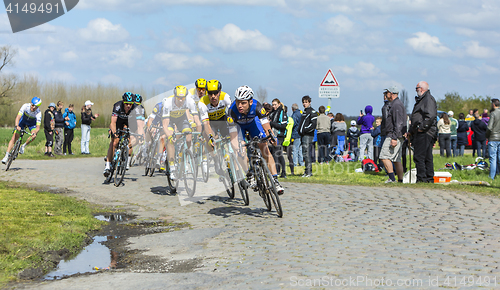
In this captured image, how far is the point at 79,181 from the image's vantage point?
528 inches

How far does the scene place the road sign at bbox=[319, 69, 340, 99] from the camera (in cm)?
1848

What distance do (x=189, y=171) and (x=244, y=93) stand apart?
276 centimetres

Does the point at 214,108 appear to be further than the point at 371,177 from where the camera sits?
No

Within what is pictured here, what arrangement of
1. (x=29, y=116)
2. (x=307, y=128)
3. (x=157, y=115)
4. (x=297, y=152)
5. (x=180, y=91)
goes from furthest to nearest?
(x=297, y=152)
(x=29, y=116)
(x=307, y=128)
(x=157, y=115)
(x=180, y=91)

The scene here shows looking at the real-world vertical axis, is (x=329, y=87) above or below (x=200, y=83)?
above

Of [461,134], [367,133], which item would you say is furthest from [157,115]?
[461,134]

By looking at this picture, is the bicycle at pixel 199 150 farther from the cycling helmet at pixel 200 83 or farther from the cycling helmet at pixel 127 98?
the cycling helmet at pixel 127 98

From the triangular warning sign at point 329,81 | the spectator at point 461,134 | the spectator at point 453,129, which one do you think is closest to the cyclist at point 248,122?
the triangular warning sign at point 329,81

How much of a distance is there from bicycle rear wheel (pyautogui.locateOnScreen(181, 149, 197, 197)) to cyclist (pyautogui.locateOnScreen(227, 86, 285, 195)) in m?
1.53

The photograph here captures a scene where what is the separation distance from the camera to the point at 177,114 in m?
11.3

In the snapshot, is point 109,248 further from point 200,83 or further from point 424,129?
point 424,129

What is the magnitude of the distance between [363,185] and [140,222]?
6.61 m

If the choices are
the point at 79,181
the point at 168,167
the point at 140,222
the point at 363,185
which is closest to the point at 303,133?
the point at 363,185

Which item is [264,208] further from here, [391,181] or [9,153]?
[9,153]
